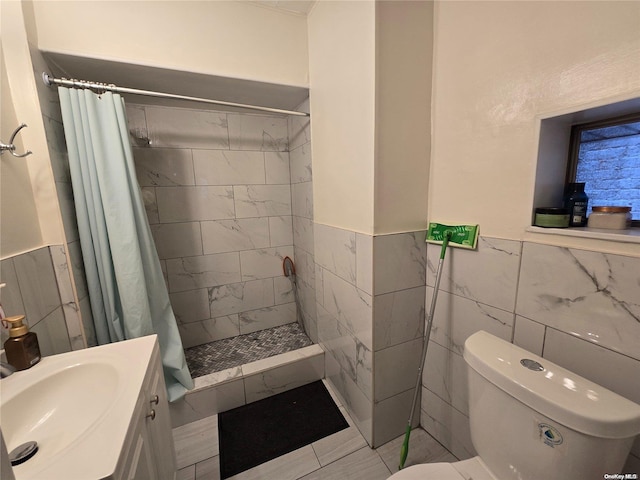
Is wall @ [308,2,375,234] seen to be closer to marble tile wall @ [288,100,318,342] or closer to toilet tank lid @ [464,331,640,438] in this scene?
marble tile wall @ [288,100,318,342]

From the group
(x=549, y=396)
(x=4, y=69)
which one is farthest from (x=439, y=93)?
(x=4, y=69)

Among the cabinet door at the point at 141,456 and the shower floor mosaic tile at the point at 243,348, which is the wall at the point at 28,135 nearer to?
the cabinet door at the point at 141,456

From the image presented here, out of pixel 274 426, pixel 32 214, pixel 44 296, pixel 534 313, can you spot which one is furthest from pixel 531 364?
pixel 32 214

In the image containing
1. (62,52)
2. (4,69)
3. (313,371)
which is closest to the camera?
(4,69)

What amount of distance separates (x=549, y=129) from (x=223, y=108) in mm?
1976

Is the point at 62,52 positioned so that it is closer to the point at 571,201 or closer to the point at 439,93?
the point at 439,93

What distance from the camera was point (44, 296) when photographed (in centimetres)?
111

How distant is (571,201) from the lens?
36.1 inches

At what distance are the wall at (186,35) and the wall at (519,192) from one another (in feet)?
2.86

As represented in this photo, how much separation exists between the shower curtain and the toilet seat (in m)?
1.38

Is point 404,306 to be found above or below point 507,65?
below

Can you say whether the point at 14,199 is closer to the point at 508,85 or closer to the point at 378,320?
the point at 378,320

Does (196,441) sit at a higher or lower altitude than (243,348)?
lower

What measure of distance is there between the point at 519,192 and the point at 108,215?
184cm
